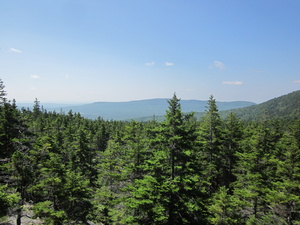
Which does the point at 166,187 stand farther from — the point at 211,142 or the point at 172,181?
the point at 211,142

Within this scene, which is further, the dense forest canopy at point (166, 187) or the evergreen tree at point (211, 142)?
the evergreen tree at point (211, 142)

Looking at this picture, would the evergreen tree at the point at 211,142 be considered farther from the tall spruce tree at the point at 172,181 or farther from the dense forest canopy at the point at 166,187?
the tall spruce tree at the point at 172,181

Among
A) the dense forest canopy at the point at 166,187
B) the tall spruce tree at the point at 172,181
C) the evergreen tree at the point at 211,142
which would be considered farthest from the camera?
the evergreen tree at the point at 211,142

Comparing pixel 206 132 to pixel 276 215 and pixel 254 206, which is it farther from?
pixel 276 215

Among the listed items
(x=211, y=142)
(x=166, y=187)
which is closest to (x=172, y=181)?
(x=166, y=187)

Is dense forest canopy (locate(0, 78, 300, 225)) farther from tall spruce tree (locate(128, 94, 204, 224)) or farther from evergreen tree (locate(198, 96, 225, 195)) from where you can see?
evergreen tree (locate(198, 96, 225, 195))

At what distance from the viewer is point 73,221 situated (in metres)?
16.7

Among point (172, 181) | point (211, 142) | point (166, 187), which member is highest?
point (211, 142)

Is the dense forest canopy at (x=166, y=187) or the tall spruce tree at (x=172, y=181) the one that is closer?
the tall spruce tree at (x=172, y=181)

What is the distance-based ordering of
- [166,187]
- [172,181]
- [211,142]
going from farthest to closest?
[211,142], [172,181], [166,187]

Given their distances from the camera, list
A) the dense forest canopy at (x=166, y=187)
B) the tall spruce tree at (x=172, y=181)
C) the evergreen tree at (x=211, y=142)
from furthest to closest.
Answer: the evergreen tree at (x=211, y=142)
the dense forest canopy at (x=166, y=187)
the tall spruce tree at (x=172, y=181)

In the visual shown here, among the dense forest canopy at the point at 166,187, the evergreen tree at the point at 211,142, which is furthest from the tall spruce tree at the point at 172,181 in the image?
the evergreen tree at the point at 211,142

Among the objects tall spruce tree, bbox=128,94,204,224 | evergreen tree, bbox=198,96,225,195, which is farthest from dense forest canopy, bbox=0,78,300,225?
evergreen tree, bbox=198,96,225,195

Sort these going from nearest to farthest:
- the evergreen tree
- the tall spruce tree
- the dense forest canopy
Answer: the tall spruce tree
the dense forest canopy
the evergreen tree
